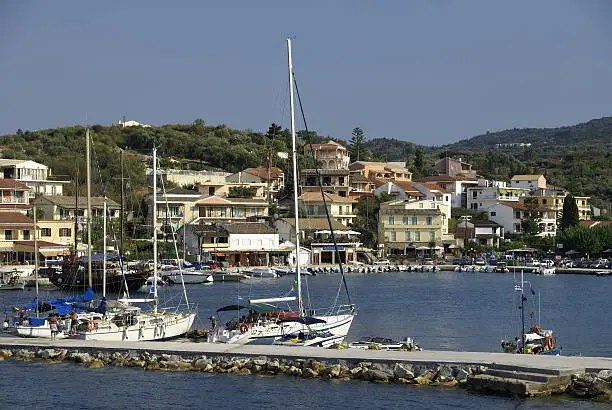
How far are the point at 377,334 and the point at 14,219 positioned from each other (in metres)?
45.4

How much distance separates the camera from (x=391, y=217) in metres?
99.4

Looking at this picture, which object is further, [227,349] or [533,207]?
[533,207]

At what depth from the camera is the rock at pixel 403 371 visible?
2820 centimetres

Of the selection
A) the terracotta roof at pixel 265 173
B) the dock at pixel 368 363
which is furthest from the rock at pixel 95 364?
the terracotta roof at pixel 265 173

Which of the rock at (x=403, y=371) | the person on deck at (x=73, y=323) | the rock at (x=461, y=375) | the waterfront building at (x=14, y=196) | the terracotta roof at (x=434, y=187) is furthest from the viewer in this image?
the terracotta roof at (x=434, y=187)

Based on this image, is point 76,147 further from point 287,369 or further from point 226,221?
point 287,369

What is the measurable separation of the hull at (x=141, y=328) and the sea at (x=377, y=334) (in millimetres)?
3403

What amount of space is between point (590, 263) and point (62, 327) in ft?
224

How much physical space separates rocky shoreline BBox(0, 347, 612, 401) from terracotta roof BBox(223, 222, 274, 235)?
56.5m

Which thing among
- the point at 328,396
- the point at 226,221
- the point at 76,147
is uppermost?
the point at 76,147

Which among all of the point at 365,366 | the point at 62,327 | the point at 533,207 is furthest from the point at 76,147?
the point at 365,366

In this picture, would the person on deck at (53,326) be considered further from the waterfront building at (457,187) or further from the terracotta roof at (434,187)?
the waterfront building at (457,187)

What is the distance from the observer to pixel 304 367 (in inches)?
1159

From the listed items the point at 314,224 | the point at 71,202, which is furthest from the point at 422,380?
the point at 314,224
